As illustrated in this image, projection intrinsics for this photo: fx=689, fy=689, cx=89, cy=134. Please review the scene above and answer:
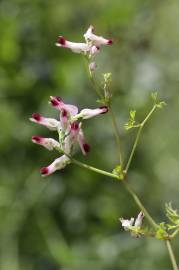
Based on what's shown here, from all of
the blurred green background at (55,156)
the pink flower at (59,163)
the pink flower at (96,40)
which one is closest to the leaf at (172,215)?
the pink flower at (59,163)

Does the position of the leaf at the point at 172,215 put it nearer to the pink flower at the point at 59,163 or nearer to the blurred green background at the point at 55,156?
the pink flower at the point at 59,163

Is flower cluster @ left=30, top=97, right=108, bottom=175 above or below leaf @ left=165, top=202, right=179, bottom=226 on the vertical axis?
above

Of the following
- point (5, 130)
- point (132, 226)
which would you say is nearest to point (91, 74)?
point (132, 226)

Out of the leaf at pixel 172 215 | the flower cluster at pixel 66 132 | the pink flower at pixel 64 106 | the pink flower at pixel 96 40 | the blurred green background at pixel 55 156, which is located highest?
the pink flower at pixel 96 40

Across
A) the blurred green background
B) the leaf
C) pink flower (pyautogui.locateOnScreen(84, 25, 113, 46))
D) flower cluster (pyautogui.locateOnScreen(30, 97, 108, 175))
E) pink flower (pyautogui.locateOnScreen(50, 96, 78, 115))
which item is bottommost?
the blurred green background

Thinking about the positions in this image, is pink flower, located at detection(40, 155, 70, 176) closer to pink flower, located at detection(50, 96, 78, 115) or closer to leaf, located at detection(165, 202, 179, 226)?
pink flower, located at detection(50, 96, 78, 115)

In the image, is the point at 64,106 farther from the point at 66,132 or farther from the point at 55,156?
the point at 55,156

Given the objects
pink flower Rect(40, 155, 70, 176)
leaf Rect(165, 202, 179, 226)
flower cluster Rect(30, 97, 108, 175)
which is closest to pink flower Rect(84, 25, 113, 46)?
flower cluster Rect(30, 97, 108, 175)

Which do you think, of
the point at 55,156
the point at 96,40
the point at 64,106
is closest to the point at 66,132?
the point at 64,106
